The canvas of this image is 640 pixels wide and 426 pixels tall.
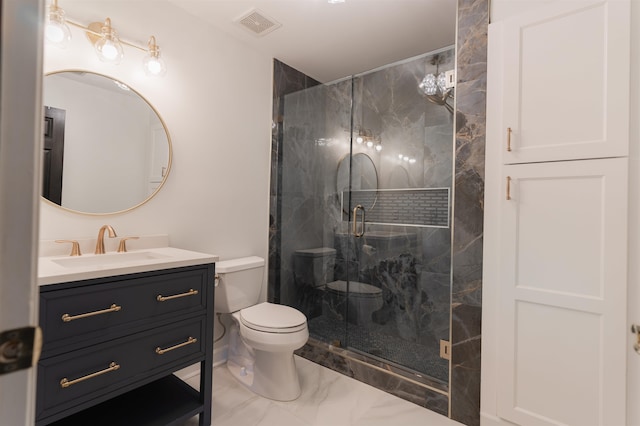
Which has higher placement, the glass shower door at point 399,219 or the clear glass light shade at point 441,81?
the clear glass light shade at point 441,81

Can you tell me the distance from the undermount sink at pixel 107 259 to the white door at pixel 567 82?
1.98 m

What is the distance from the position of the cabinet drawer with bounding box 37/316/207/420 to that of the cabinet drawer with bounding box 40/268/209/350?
7cm

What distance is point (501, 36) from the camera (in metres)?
1.62

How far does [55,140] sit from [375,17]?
205 cm

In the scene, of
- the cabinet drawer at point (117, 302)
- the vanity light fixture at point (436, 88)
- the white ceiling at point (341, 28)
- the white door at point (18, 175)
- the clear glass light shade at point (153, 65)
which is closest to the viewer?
the white door at point (18, 175)

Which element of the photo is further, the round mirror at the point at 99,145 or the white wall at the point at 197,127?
the white wall at the point at 197,127

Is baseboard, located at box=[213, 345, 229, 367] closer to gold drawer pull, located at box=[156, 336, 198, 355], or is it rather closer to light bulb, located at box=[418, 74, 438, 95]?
gold drawer pull, located at box=[156, 336, 198, 355]

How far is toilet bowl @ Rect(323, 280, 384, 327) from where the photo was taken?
2889 mm

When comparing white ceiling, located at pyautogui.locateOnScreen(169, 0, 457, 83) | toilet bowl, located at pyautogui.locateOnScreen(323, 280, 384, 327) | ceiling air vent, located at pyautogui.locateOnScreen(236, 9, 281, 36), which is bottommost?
toilet bowl, located at pyautogui.locateOnScreen(323, 280, 384, 327)

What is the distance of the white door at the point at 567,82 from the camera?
4.42ft

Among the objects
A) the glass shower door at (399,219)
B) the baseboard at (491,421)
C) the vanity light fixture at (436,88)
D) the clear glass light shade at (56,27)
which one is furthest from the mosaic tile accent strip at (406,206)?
the clear glass light shade at (56,27)

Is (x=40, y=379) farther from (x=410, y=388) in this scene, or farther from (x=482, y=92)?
(x=482, y=92)

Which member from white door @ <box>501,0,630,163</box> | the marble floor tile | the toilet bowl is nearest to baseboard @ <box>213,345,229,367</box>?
the marble floor tile

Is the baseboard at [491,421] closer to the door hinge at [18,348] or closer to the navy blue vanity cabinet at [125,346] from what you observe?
the navy blue vanity cabinet at [125,346]
